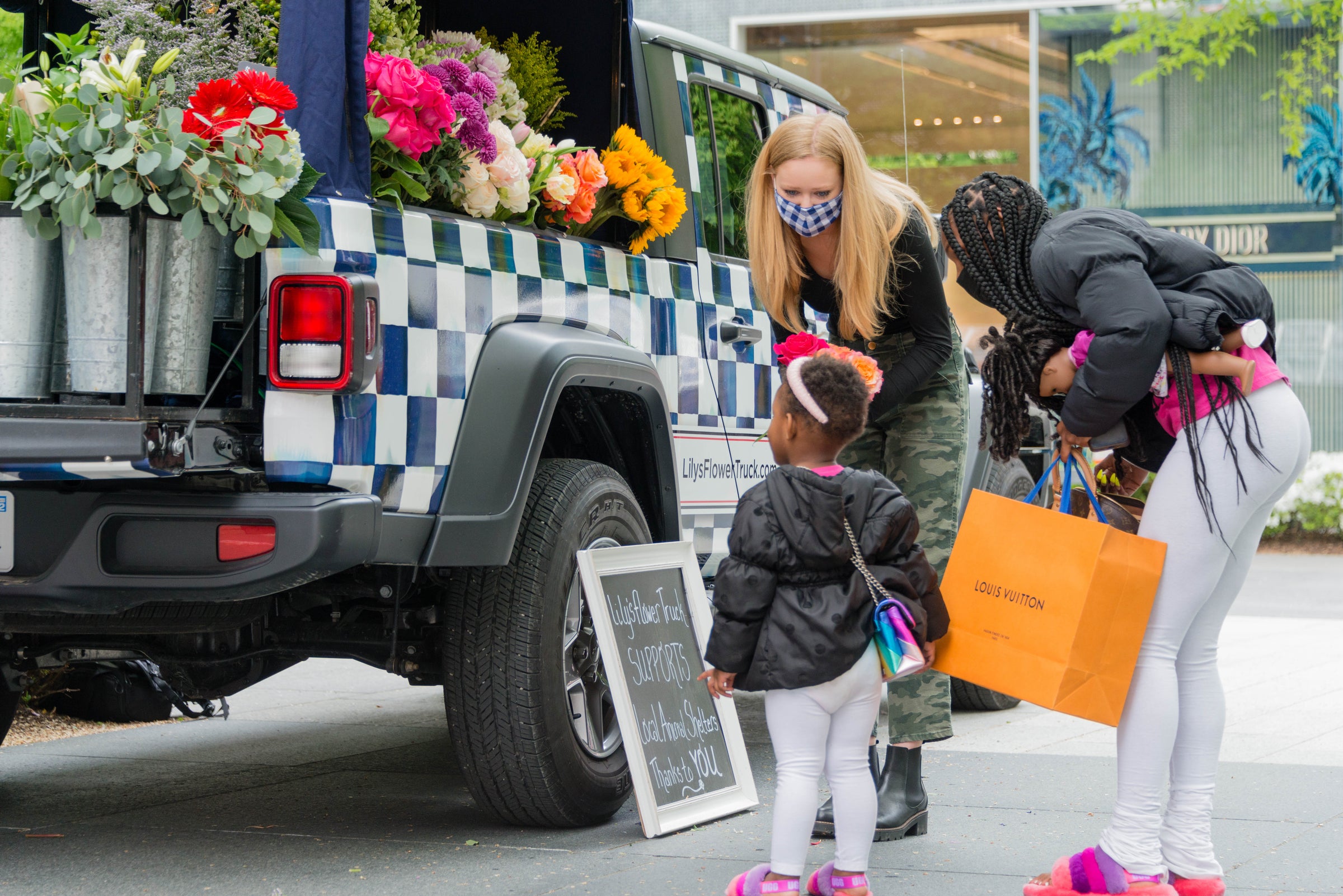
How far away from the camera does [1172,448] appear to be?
3025mm

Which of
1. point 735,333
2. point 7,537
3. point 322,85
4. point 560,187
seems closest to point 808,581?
point 560,187

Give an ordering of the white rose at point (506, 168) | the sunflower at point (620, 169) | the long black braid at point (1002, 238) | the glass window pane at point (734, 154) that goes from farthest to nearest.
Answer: the glass window pane at point (734, 154) < the sunflower at point (620, 169) < the white rose at point (506, 168) < the long black braid at point (1002, 238)

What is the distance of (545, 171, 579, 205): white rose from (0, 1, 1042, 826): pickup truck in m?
0.10

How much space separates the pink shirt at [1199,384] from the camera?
296cm

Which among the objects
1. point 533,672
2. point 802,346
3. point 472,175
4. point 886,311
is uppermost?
point 472,175

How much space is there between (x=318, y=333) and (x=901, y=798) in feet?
6.05

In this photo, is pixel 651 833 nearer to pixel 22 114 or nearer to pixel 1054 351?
pixel 1054 351

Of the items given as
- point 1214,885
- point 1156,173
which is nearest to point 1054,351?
point 1214,885

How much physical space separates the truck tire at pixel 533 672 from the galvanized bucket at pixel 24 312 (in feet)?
3.57

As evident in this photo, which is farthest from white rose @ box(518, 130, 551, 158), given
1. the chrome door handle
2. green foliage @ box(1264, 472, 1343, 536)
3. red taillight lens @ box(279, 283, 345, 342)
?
green foliage @ box(1264, 472, 1343, 536)

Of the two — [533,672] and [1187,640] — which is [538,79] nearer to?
[533,672]

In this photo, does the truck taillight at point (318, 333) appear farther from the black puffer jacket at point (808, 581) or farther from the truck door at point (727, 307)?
the truck door at point (727, 307)

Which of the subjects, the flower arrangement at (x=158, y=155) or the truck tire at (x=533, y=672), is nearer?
the flower arrangement at (x=158, y=155)

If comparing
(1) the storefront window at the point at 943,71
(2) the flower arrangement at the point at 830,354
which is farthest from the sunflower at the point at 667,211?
(1) the storefront window at the point at 943,71
